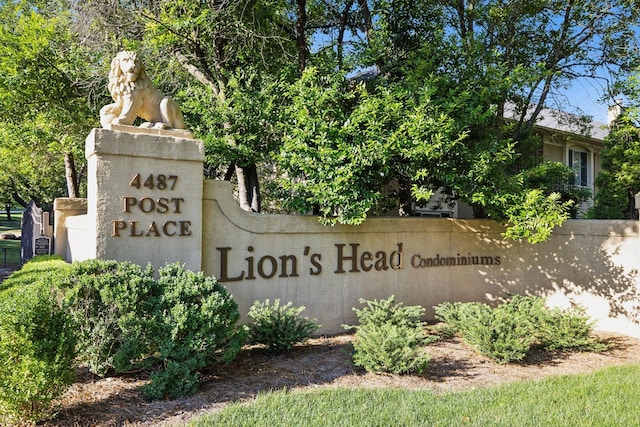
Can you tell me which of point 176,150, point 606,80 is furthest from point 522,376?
point 606,80

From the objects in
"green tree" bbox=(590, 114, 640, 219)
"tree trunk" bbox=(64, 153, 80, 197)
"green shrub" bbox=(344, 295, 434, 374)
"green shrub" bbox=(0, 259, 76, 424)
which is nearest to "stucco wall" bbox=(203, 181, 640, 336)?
"green shrub" bbox=(344, 295, 434, 374)

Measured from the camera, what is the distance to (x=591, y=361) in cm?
638

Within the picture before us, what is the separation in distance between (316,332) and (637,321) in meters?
5.74

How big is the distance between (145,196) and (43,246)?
23.8ft

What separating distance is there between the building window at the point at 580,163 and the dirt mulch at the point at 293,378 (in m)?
13.5

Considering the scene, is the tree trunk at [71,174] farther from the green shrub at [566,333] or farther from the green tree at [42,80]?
the green shrub at [566,333]

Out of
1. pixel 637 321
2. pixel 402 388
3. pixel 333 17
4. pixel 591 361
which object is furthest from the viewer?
pixel 333 17

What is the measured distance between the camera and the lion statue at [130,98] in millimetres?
5883

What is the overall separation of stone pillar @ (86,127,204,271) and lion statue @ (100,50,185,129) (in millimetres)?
244

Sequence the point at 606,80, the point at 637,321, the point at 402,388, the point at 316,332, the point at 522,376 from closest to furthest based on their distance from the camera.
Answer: the point at 402,388
the point at 522,376
the point at 316,332
the point at 637,321
the point at 606,80

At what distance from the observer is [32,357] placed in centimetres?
366

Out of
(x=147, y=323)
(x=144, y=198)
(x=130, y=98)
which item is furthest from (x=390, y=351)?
(x=130, y=98)

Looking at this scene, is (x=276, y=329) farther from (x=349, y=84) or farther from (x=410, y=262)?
(x=349, y=84)

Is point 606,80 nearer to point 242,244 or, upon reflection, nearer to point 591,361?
point 591,361
